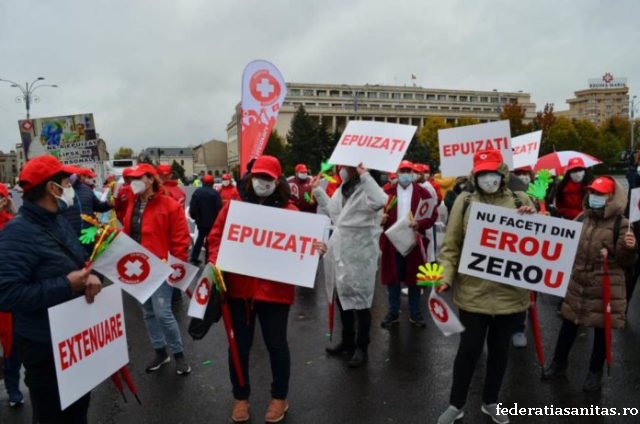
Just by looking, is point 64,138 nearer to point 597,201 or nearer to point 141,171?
point 141,171

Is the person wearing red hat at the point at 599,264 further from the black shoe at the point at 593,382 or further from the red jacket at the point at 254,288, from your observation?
the red jacket at the point at 254,288

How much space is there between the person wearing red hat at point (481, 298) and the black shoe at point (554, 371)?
38.8 inches

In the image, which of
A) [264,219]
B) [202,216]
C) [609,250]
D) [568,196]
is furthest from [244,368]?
[202,216]

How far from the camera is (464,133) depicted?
5.36m

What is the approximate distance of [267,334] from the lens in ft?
11.9

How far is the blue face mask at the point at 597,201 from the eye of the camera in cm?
391

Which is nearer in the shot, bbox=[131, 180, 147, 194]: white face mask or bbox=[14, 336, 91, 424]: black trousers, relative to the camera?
bbox=[14, 336, 91, 424]: black trousers

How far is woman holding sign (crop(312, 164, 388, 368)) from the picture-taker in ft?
14.6

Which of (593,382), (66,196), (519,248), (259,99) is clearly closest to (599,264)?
(593,382)

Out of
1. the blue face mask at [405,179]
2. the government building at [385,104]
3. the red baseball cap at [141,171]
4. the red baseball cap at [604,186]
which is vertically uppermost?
the government building at [385,104]

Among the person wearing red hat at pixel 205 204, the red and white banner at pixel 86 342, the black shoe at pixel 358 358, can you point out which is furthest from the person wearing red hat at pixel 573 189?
the person wearing red hat at pixel 205 204

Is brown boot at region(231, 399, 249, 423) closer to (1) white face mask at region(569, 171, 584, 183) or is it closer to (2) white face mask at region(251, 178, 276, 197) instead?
(2) white face mask at region(251, 178, 276, 197)

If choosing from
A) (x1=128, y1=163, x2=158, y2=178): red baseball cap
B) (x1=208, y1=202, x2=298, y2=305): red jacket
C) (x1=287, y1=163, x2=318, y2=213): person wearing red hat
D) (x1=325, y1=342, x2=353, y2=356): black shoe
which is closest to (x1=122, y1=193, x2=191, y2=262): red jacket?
(x1=128, y1=163, x2=158, y2=178): red baseball cap

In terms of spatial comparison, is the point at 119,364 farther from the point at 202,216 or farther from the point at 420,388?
the point at 202,216
